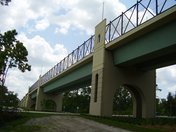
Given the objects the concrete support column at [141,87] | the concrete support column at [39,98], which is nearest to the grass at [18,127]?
the concrete support column at [141,87]

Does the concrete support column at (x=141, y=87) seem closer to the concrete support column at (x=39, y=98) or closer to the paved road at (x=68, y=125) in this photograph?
the paved road at (x=68, y=125)

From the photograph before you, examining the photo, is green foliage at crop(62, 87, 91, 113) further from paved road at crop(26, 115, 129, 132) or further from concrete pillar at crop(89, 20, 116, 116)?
paved road at crop(26, 115, 129, 132)

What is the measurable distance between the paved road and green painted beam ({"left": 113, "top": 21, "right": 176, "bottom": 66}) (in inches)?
256

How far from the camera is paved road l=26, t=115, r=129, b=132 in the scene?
2003cm

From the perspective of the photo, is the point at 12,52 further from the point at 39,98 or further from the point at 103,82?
the point at 39,98

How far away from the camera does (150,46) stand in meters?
23.3

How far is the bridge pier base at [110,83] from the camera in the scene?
98.3 ft

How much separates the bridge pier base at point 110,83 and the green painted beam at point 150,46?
1794 millimetres

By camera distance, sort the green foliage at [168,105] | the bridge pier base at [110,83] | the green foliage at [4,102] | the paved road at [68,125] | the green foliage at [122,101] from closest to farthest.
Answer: the paved road at [68,125]
the bridge pier base at [110,83]
the green foliage at [4,102]
the green foliage at [168,105]
the green foliage at [122,101]

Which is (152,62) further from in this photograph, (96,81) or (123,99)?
(123,99)

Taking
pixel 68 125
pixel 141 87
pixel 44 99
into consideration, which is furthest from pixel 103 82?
pixel 44 99

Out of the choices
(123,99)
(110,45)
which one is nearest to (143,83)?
(110,45)

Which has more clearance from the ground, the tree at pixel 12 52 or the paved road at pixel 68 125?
the tree at pixel 12 52

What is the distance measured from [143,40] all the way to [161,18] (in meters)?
3.79
